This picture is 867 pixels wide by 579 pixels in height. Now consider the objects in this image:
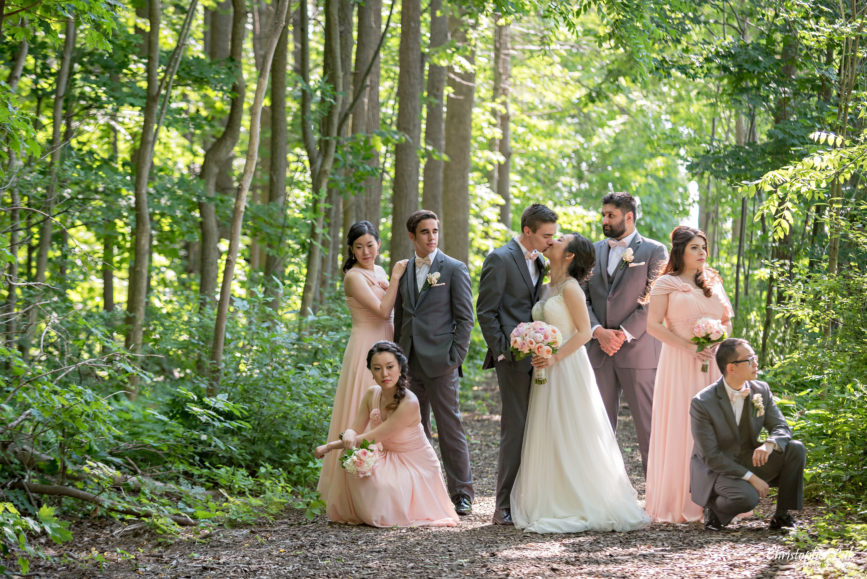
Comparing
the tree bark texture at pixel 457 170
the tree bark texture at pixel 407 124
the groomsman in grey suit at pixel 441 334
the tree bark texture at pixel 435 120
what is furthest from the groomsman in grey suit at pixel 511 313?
the tree bark texture at pixel 457 170

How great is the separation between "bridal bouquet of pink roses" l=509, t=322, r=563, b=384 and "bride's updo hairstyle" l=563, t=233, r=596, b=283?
0.49 m

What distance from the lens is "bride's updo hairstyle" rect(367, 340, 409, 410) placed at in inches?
264

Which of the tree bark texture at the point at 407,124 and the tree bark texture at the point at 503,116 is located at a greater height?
the tree bark texture at the point at 503,116

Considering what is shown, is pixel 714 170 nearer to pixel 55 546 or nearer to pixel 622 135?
pixel 55 546

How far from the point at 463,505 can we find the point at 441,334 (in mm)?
1305

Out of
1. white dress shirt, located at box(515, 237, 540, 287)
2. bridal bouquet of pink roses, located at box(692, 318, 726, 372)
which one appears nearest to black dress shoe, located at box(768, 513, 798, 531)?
bridal bouquet of pink roses, located at box(692, 318, 726, 372)

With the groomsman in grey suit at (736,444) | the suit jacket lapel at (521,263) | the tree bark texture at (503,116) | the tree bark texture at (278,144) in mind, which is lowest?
the groomsman in grey suit at (736,444)

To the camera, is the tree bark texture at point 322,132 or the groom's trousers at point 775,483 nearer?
the groom's trousers at point 775,483

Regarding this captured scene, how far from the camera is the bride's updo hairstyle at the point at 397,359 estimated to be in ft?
22.0

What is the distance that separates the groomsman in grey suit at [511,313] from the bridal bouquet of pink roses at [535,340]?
0.25m

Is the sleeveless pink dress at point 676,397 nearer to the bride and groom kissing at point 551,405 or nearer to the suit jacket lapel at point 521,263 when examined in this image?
the bride and groom kissing at point 551,405

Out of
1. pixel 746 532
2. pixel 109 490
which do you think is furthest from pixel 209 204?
pixel 746 532

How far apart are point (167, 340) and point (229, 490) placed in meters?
3.40

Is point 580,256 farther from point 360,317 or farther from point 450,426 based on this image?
point 360,317
